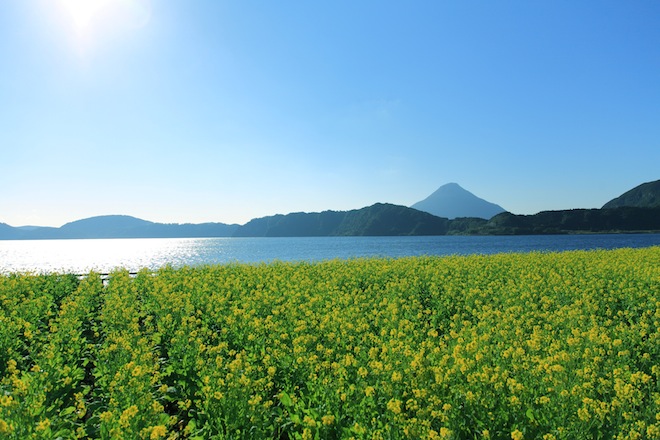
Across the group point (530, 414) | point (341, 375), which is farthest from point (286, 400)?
point (530, 414)

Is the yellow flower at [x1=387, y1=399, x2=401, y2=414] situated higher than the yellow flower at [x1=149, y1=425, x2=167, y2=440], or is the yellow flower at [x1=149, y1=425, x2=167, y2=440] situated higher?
the yellow flower at [x1=387, y1=399, x2=401, y2=414]

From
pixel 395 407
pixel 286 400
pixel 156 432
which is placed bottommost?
pixel 286 400

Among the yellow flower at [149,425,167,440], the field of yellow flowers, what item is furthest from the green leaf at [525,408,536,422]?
the yellow flower at [149,425,167,440]

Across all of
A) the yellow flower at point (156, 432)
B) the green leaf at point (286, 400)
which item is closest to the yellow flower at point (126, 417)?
the yellow flower at point (156, 432)

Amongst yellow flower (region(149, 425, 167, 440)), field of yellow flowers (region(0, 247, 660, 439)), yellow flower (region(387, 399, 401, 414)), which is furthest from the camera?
field of yellow flowers (region(0, 247, 660, 439))

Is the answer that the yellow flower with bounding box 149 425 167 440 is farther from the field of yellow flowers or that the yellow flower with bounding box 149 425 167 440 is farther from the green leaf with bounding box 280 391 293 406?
the green leaf with bounding box 280 391 293 406

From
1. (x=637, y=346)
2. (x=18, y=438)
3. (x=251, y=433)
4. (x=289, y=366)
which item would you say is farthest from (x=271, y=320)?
(x=637, y=346)

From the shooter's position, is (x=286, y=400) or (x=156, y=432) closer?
(x=156, y=432)

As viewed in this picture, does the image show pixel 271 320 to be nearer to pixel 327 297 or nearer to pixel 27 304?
pixel 327 297

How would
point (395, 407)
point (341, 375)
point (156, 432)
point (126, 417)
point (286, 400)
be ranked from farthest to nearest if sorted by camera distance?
point (341, 375), point (286, 400), point (126, 417), point (395, 407), point (156, 432)

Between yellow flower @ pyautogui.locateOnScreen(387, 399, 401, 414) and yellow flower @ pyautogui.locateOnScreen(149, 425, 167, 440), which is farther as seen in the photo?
yellow flower @ pyautogui.locateOnScreen(387, 399, 401, 414)

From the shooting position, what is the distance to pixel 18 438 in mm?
4711

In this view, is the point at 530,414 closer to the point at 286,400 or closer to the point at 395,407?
the point at 395,407

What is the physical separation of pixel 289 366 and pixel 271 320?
117 inches
